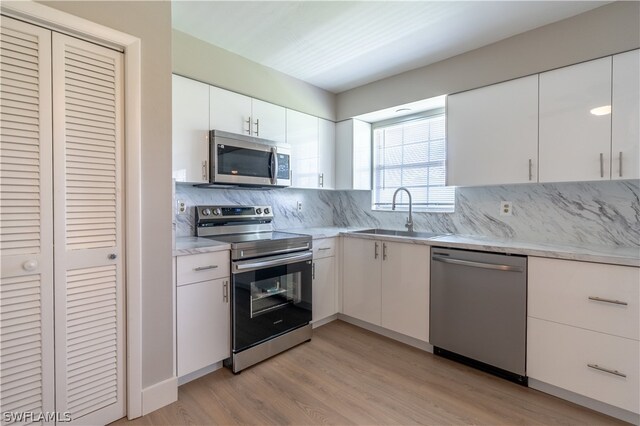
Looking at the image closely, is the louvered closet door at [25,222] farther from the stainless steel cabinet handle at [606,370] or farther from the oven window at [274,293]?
the stainless steel cabinet handle at [606,370]

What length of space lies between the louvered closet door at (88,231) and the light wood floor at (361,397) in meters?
0.38

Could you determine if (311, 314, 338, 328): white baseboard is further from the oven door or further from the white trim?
the white trim

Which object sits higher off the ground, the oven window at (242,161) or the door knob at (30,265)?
the oven window at (242,161)

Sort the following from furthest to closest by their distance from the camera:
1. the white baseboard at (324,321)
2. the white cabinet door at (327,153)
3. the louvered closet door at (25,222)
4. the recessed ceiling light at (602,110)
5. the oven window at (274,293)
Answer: the white cabinet door at (327,153)
the white baseboard at (324,321)
the oven window at (274,293)
the recessed ceiling light at (602,110)
the louvered closet door at (25,222)

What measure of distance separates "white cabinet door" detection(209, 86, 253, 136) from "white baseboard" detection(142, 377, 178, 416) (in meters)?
1.76

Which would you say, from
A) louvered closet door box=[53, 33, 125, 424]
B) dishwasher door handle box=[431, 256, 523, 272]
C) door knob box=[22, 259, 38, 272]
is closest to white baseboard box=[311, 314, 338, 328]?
dishwasher door handle box=[431, 256, 523, 272]

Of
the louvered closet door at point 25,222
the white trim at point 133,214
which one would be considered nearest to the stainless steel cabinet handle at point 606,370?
the white trim at point 133,214

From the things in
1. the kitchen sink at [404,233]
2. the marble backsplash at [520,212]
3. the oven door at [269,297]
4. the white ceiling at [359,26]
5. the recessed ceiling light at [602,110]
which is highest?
the white ceiling at [359,26]

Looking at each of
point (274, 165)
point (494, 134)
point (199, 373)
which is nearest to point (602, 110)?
point (494, 134)

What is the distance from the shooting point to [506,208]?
2.50m

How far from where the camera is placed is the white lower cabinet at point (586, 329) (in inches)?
62.8

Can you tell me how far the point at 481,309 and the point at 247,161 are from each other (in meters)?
2.07

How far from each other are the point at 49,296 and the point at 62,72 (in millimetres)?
1048

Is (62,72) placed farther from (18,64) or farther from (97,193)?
(97,193)
